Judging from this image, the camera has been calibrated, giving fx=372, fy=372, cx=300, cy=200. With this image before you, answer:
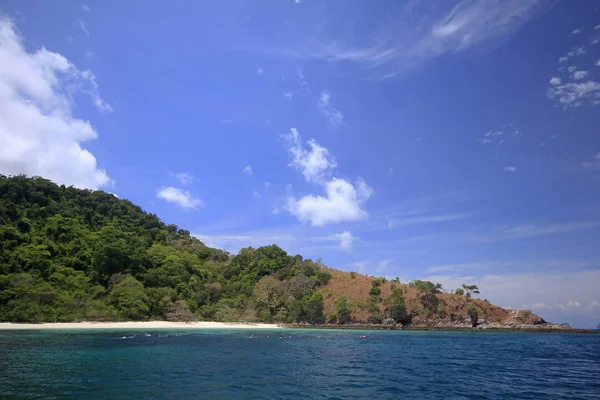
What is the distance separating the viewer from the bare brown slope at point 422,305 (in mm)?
81500

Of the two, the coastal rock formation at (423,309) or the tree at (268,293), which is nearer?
the tree at (268,293)

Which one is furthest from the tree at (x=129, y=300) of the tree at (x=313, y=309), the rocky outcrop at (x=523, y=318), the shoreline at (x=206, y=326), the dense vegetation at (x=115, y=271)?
the rocky outcrop at (x=523, y=318)

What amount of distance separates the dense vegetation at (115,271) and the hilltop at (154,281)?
19 cm

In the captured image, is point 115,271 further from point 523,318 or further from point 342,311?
point 523,318

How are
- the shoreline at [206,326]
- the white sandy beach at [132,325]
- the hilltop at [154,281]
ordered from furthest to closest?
the hilltop at [154,281], the shoreline at [206,326], the white sandy beach at [132,325]

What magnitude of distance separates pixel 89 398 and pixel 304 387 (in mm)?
9348

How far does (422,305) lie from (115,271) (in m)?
63.9

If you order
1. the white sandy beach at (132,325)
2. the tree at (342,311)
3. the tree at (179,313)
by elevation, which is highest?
the tree at (342,311)

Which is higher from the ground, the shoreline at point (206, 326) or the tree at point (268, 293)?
the tree at point (268, 293)

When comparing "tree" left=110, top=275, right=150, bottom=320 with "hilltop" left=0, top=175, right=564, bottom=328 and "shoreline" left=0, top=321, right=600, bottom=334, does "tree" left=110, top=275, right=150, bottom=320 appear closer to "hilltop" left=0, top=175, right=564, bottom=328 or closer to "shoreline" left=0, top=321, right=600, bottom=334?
"hilltop" left=0, top=175, right=564, bottom=328

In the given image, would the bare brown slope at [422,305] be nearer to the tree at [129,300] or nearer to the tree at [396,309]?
the tree at [396,309]

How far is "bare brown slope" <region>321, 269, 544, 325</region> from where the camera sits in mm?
81500

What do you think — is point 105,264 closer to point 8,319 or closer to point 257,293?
point 8,319

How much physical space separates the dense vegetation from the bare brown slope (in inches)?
154
